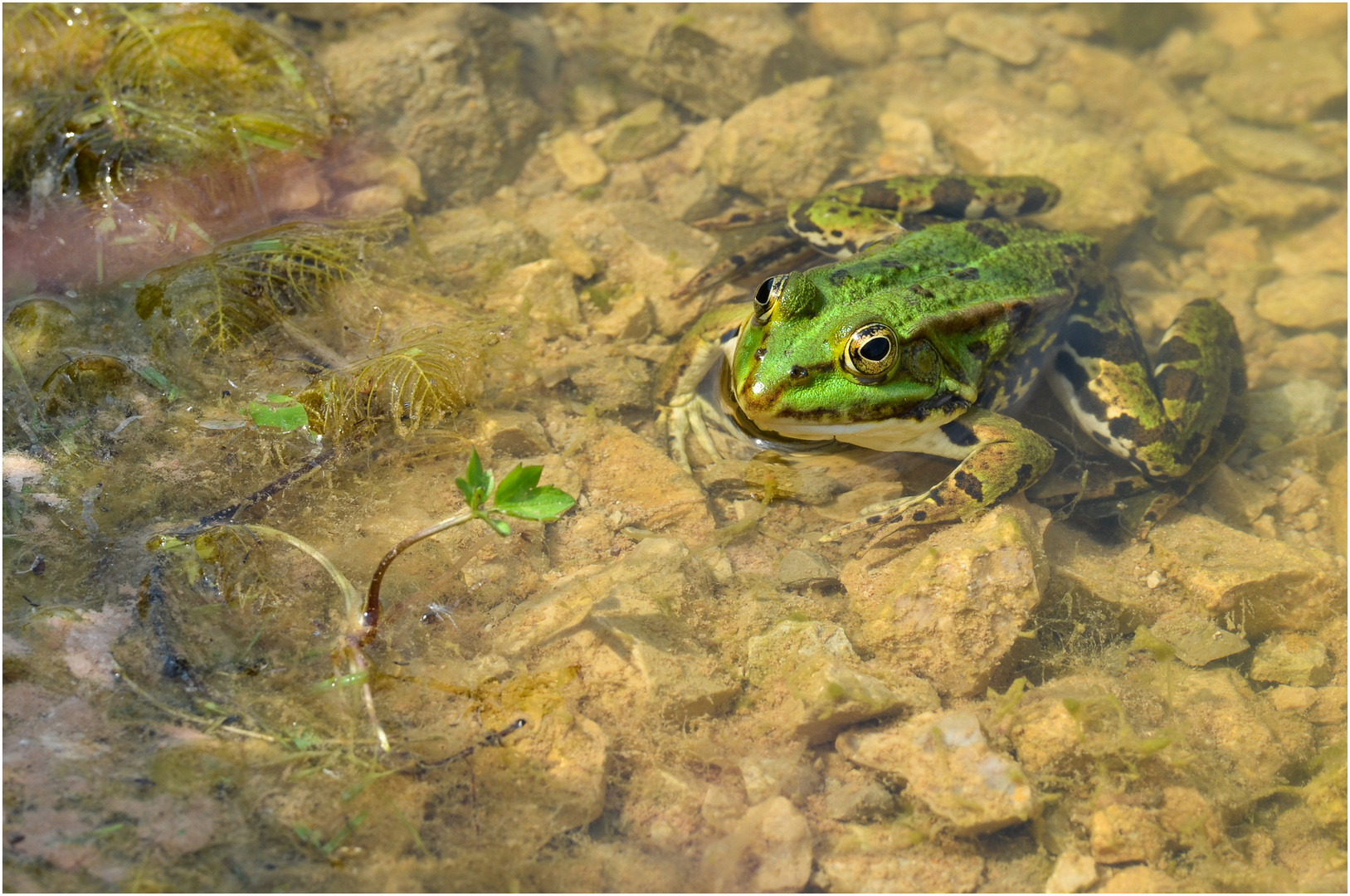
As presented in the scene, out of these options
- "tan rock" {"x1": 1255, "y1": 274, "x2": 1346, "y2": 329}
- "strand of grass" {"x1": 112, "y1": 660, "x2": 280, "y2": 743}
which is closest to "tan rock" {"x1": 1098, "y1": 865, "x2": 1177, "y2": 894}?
"strand of grass" {"x1": 112, "y1": 660, "x2": 280, "y2": 743}

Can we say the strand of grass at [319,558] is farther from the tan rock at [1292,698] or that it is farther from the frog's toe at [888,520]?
the tan rock at [1292,698]

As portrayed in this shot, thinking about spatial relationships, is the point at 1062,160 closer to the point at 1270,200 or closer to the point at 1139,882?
the point at 1270,200

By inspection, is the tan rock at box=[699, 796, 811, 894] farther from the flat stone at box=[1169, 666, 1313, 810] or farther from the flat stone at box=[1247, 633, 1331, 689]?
the flat stone at box=[1247, 633, 1331, 689]

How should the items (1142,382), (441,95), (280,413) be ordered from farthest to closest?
Answer: 1. (441,95)
2. (1142,382)
3. (280,413)

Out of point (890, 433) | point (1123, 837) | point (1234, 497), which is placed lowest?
point (1234, 497)

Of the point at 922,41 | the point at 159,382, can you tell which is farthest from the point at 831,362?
the point at 922,41

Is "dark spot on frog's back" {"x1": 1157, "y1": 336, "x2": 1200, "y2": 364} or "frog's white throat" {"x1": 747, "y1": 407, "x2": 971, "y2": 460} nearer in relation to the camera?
"frog's white throat" {"x1": 747, "y1": 407, "x2": 971, "y2": 460}

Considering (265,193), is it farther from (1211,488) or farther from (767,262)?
(1211,488)
